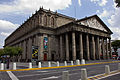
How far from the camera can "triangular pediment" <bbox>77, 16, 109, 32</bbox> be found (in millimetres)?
36894

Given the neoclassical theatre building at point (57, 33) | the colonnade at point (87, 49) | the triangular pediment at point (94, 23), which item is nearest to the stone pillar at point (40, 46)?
the neoclassical theatre building at point (57, 33)

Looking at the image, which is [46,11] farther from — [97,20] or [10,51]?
[10,51]

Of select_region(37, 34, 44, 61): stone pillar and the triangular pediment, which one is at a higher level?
the triangular pediment

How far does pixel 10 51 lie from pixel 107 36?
4675 cm

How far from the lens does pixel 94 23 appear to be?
40906 mm

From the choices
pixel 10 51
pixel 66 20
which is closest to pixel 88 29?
pixel 66 20

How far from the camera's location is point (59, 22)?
42.6 metres

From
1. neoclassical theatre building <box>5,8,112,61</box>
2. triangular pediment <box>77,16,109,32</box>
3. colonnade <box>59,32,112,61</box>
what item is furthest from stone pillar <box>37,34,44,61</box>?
triangular pediment <box>77,16,109,32</box>

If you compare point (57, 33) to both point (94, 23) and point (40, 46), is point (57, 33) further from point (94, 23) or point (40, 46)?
point (94, 23)

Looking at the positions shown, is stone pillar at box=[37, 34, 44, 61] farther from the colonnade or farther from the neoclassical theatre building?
the colonnade

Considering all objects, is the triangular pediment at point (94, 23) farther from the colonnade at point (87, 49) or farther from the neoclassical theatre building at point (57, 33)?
the colonnade at point (87, 49)

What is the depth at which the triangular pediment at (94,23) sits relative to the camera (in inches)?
1453

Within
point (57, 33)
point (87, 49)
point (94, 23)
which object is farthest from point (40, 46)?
point (94, 23)

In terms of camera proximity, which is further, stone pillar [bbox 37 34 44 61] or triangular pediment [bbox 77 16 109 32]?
triangular pediment [bbox 77 16 109 32]
